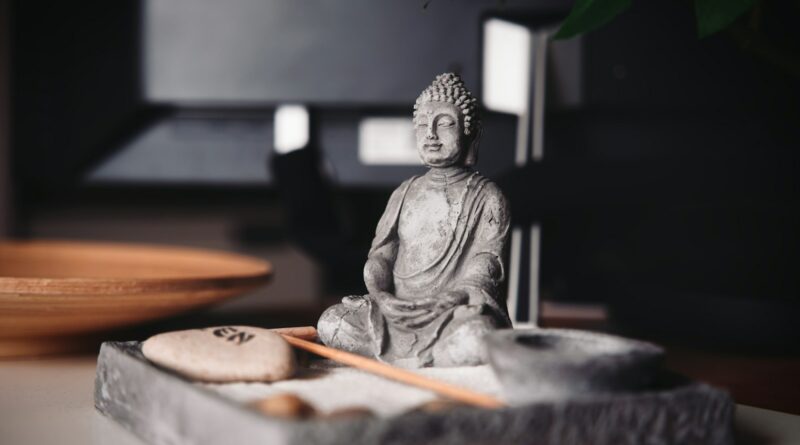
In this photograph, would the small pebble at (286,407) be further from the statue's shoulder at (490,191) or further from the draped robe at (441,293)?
the statue's shoulder at (490,191)

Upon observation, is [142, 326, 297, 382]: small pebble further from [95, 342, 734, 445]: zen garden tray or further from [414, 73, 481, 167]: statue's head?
[414, 73, 481, 167]: statue's head

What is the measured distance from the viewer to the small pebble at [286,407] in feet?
2.07

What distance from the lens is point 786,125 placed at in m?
2.08

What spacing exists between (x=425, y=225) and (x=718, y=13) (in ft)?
1.21

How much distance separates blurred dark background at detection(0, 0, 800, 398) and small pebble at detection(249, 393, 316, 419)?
0.72m

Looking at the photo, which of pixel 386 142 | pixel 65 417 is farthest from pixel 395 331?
pixel 386 142

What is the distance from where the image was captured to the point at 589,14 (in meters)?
0.86

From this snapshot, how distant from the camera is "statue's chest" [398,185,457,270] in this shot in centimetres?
94

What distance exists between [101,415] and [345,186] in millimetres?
1730

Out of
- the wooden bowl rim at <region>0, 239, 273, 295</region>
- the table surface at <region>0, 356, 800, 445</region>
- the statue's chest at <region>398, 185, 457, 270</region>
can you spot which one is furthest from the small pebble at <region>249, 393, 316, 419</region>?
the wooden bowl rim at <region>0, 239, 273, 295</region>

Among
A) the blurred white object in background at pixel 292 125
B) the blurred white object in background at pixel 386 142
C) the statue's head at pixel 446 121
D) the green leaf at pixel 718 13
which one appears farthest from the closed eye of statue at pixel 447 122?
the blurred white object in background at pixel 292 125

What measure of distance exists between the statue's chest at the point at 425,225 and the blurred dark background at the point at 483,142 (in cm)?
40

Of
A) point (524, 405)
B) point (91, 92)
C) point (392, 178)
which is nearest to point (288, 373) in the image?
point (524, 405)

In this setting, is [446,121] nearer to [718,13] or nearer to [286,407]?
[718,13]
